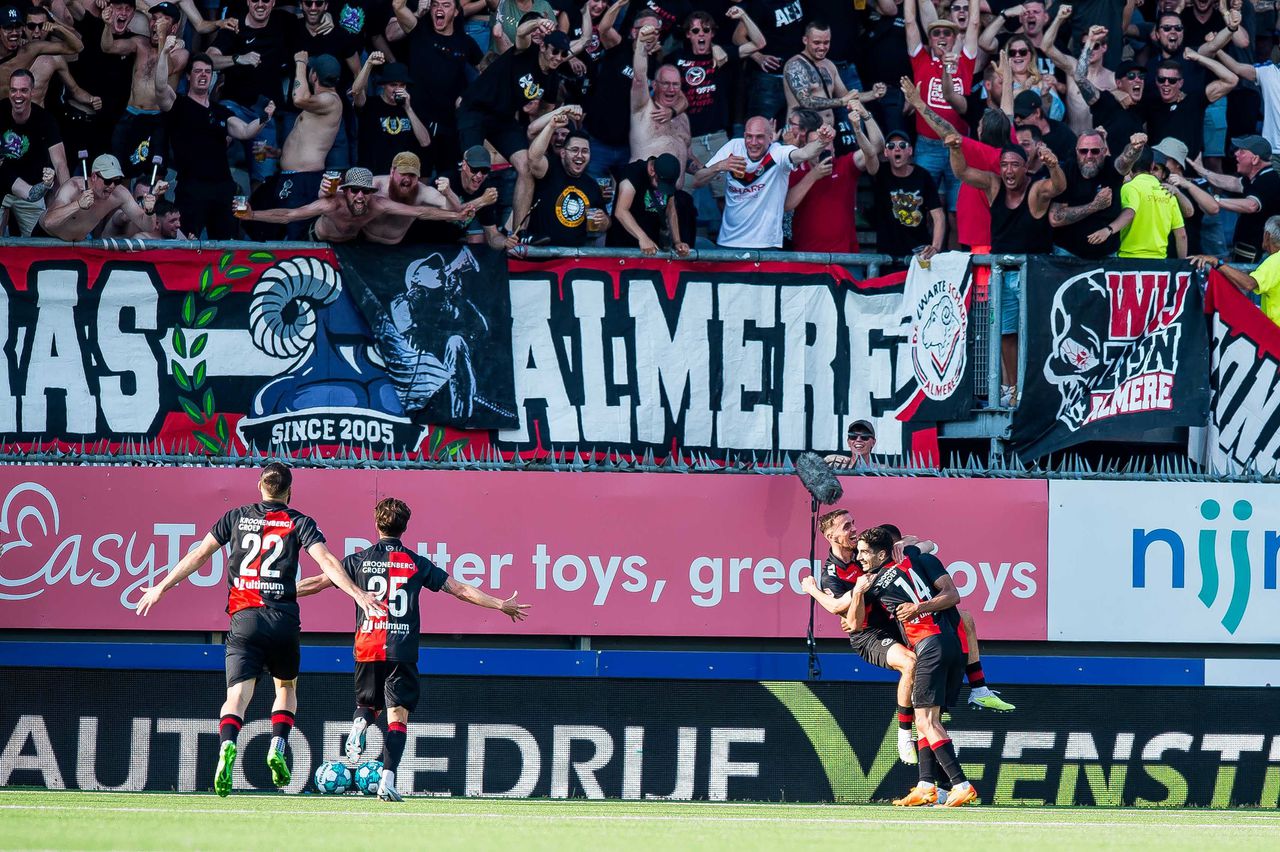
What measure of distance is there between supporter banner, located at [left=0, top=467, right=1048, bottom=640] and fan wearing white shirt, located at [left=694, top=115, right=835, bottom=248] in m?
2.42

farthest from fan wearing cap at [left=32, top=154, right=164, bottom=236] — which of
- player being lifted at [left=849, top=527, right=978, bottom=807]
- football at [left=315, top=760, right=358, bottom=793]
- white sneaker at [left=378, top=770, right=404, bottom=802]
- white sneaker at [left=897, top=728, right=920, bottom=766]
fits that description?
white sneaker at [left=897, top=728, right=920, bottom=766]

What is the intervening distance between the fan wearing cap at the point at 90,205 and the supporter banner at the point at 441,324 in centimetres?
166

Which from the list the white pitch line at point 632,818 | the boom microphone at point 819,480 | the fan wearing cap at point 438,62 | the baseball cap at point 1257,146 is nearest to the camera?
the white pitch line at point 632,818

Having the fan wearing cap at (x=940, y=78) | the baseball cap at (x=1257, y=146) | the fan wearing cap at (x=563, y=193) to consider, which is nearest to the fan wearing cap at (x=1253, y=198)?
the baseball cap at (x=1257, y=146)

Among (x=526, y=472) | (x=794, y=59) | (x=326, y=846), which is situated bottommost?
(x=326, y=846)

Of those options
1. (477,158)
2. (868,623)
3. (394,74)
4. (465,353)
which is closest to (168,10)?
(394,74)

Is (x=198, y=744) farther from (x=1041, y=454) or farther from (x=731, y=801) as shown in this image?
(x=1041, y=454)

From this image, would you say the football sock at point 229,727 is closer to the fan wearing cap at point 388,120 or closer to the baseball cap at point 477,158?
the baseball cap at point 477,158

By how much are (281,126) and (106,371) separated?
9.89 ft

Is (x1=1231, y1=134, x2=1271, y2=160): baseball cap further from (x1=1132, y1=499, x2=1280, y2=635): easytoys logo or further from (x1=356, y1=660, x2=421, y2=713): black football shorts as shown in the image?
(x1=356, y1=660, x2=421, y2=713): black football shorts

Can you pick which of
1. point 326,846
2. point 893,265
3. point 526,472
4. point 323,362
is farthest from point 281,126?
point 326,846

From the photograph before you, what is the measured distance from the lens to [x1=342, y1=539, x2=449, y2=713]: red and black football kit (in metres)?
9.72

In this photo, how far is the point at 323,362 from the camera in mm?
12008

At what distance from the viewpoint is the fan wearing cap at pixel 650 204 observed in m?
12.8
